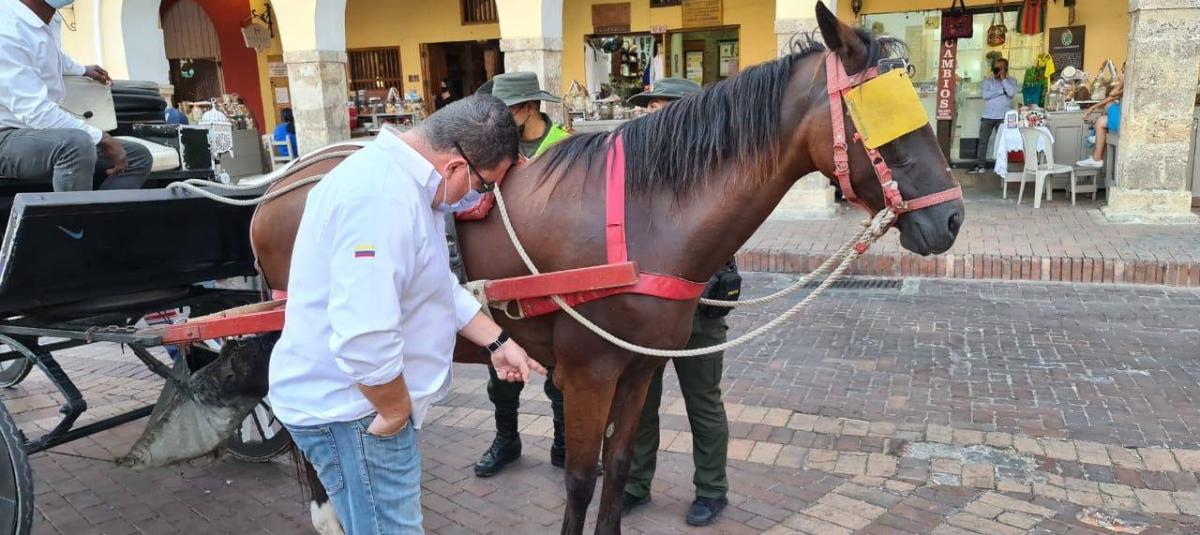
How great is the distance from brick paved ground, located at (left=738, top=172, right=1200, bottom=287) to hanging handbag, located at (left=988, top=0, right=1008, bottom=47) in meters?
3.73

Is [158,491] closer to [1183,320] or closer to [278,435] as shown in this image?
[278,435]

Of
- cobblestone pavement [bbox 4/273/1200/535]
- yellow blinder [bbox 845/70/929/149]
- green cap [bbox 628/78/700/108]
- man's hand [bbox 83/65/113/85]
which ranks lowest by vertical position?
cobblestone pavement [bbox 4/273/1200/535]

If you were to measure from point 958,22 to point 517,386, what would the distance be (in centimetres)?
1112

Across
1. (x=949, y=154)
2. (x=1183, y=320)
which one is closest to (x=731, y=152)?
(x=1183, y=320)

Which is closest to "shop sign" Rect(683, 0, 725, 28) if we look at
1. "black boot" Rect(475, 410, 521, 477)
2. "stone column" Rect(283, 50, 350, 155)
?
"stone column" Rect(283, 50, 350, 155)

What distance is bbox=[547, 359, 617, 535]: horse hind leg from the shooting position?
2785 millimetres

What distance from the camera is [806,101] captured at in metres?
2.58

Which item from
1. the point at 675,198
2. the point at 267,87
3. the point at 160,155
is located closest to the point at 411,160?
the point at 675,198

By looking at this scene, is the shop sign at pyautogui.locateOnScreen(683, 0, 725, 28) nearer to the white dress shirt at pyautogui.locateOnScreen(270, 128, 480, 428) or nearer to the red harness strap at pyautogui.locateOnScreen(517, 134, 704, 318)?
the red harness strap at pyautogui.locateOnScreen(517, 134, 704, 318)

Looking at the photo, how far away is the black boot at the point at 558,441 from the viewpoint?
4070 millimetres

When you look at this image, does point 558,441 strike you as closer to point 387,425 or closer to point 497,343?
point 497,343

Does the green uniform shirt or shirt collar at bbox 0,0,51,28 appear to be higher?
shirt collar at bbox 0,0,51,28

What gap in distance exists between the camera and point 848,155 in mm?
2516

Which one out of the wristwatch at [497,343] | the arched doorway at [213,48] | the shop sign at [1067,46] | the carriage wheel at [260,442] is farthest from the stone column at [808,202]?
the arched doorway at [213,48]
